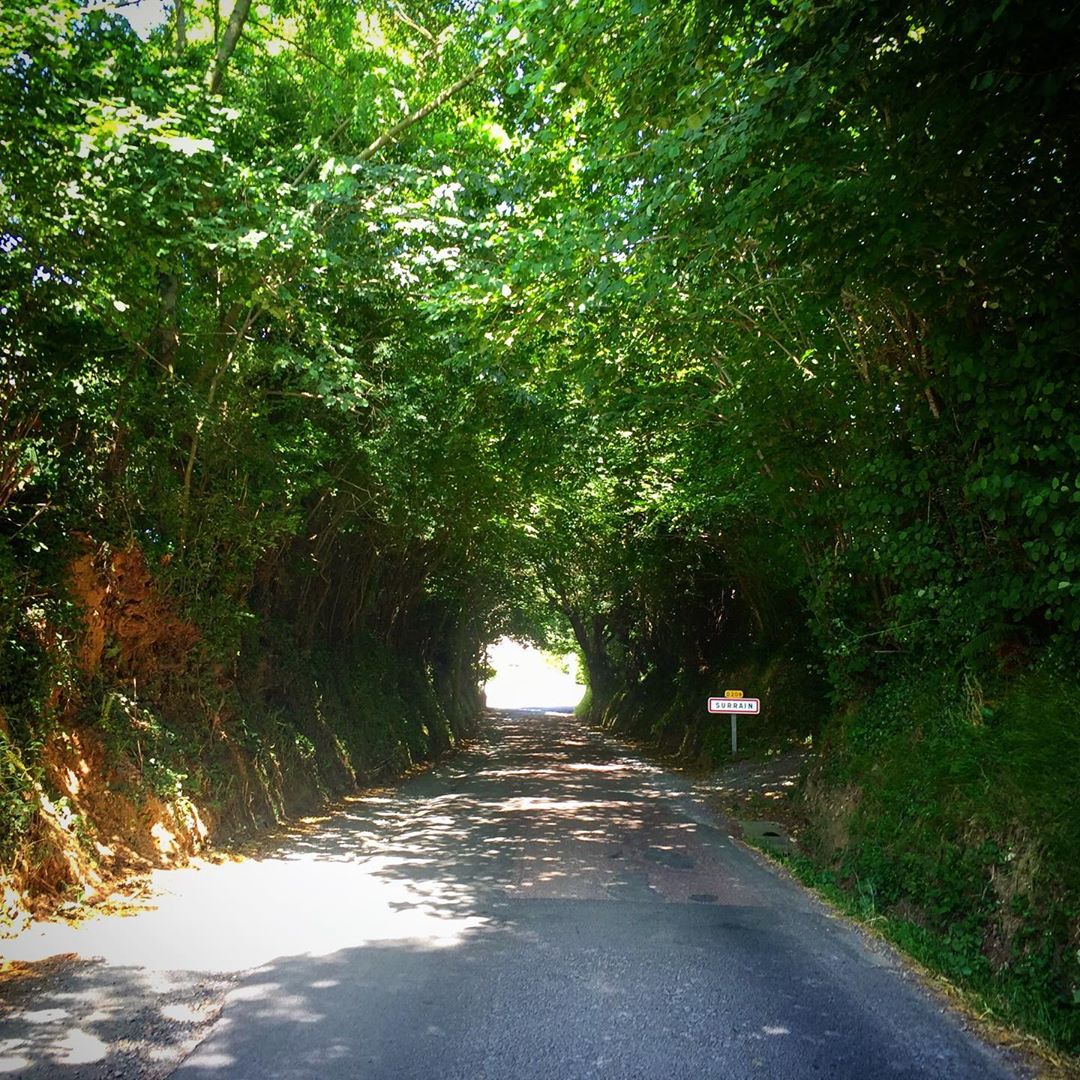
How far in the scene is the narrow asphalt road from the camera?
411 cm

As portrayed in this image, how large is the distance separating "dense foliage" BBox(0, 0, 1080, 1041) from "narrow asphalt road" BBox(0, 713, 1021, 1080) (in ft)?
3.65

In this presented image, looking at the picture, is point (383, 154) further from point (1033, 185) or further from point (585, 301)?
point (1033, 185)

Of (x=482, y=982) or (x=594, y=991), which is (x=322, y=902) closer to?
(x=482, y=982)

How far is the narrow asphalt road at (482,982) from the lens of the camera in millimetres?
4109

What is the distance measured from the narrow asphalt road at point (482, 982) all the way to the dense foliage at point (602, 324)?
3.65 feet

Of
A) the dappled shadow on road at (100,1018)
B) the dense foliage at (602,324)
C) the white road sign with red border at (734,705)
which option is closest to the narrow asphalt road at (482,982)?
the dappled shadow on road at (100,1018)

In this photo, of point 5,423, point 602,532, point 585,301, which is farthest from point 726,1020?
point 602,532

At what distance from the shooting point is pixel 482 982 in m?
5.14

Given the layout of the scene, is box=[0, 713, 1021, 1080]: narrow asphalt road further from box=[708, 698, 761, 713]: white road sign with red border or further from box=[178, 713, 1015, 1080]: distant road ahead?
box=[708, 698, 761, 713]: white road sign with red border

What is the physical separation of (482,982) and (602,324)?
23.4 ft

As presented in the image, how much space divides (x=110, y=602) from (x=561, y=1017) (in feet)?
20.2

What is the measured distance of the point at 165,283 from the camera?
8.60 meters

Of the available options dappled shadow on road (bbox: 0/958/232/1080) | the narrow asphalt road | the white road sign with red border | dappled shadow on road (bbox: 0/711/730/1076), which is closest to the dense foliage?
the narrow asphalt road

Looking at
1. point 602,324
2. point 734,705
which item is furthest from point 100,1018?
point 734,705
